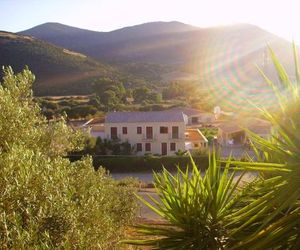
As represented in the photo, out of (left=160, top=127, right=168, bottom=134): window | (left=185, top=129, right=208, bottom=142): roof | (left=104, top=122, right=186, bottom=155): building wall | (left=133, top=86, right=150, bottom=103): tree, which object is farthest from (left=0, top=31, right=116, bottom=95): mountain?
(left=160, top=127, right=168, bottom=134): window

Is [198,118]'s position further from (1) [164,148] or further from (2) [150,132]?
(2) [150,132]

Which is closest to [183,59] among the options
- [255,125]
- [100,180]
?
[255,125]

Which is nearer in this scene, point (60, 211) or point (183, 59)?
point (60, 211)

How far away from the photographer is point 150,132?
1606 inches

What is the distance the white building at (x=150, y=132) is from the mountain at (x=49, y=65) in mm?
40985

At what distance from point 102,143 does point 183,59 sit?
125m

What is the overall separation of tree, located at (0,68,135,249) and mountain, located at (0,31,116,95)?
70597mm

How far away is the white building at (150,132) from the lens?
4044 centimetres

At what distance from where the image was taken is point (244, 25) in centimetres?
19500

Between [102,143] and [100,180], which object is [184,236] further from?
[102,143]

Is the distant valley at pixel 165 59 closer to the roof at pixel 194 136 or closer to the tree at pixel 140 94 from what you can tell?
the roof at pixel 194 136

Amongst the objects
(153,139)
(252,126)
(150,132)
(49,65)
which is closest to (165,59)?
(49,65)

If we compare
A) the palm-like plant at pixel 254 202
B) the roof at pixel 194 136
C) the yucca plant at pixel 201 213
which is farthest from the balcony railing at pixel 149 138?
the yucca plant at pixel 201 213

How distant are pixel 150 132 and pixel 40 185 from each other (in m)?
34.9
